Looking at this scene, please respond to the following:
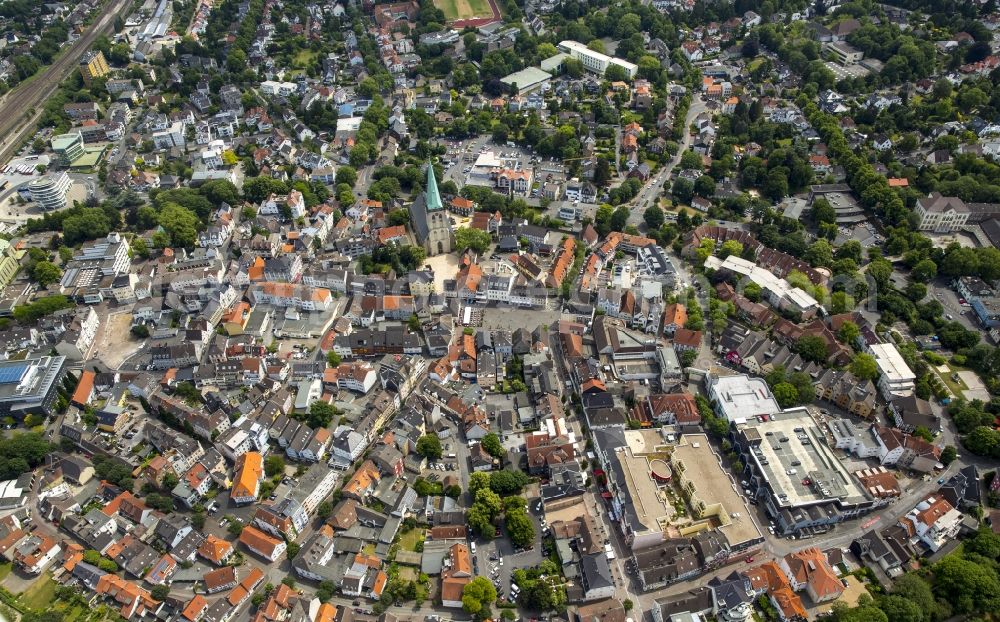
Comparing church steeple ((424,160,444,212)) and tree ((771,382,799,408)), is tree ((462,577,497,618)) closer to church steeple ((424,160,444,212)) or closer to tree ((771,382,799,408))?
tree ((771,382,799,408))

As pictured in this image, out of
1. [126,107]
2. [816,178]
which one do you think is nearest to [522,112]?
[816,178]

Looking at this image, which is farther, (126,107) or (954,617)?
(126,107)

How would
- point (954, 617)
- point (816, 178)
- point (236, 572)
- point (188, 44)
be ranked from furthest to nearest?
point (188, 44)
point (816, 178)
point (236, 572)
point (954, 617)

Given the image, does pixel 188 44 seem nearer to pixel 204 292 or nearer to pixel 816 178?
pixel 204 292

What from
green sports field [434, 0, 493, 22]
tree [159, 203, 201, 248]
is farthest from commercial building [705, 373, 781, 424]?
green sports field [434, 0, 493, 22]

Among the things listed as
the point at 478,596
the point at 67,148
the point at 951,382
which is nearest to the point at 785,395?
the point at 951,382

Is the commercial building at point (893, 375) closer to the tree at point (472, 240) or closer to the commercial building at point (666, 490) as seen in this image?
the commercial building at point (666, 490)

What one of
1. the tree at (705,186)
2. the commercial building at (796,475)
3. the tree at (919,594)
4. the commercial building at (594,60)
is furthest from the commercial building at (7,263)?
the commercial building at (594,60)

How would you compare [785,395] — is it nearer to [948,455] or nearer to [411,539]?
[948,455]
